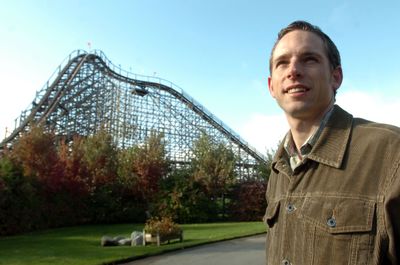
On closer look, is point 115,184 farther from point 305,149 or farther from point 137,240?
point 305,149

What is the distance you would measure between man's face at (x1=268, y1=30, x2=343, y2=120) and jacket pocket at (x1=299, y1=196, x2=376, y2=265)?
32 cm

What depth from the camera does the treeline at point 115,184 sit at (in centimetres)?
2083

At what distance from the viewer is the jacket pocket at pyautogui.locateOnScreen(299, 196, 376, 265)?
124 centimetres

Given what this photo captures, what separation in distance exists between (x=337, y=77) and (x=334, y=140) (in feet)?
0.95

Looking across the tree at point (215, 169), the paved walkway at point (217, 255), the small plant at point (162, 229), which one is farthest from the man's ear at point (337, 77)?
the tree at point (215, 169)

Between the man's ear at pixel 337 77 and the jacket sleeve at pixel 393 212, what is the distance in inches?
16.9

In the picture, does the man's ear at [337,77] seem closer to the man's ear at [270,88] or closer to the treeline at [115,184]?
the man's ear at [270,88]

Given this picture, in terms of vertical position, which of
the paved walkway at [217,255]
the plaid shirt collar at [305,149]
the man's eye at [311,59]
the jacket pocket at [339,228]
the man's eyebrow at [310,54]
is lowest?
the paved walkway at [217,255]

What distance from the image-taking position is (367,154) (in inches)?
51.0

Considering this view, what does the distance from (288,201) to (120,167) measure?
2681cm

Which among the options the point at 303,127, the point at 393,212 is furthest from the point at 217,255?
the point at 393,212

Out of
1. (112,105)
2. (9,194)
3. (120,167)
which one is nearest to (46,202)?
(9,194)

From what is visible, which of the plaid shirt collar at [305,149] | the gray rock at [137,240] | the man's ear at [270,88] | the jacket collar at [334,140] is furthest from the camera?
the gray rock at [137,240]

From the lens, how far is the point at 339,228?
1.28 m
